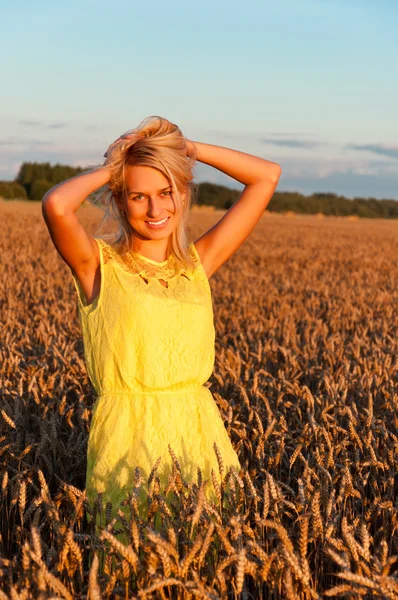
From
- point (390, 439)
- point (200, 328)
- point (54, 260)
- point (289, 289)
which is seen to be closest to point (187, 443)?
point (200, 328)

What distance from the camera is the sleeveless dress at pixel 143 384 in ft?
6.92

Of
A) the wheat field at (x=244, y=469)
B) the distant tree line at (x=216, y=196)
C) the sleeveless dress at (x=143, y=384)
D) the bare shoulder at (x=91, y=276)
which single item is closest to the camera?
the wheat field at (x=244, y=469)

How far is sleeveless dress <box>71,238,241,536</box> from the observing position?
2109 millimetres

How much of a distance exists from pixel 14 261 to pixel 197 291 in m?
8.55

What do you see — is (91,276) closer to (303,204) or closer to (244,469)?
(244,469)

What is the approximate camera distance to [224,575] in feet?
6.00

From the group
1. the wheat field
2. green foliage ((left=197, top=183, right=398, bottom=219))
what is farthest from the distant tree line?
the wheat field

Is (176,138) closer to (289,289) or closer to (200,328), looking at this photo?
(200,328)

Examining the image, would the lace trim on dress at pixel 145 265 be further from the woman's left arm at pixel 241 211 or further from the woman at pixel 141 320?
the woman's left arm at pixel 241 211

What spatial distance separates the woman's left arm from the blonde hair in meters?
0.15

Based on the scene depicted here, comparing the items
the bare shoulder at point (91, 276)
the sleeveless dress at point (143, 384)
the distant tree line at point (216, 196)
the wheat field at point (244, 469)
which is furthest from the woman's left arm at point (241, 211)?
the distant tree line at point (216, 196)

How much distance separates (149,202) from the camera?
2.26m

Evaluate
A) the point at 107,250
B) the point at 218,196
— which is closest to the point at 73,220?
the point at 107,250

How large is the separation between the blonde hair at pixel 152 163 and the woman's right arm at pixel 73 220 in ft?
0.22
